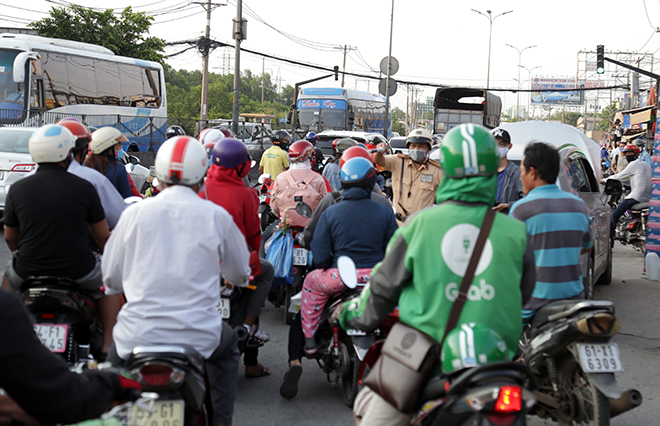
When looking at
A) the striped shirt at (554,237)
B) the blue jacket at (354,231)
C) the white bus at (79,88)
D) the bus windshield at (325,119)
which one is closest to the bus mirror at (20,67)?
the white bus at (79,88)

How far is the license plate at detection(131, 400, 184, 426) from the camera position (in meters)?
2.60

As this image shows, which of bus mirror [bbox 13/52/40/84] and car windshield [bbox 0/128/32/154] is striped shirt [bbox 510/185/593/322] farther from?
bus mirror [bbox 13/52/40/84]

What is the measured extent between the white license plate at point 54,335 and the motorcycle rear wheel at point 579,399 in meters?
2.91

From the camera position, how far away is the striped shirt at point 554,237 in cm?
377

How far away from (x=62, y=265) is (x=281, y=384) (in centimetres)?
193

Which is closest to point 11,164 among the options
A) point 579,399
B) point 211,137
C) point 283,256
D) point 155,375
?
point 211,137

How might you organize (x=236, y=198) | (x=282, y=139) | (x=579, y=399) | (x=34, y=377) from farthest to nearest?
(x=282, y=139) < (x=236, y=198) < (x=579, y=399) < (x=34, y=377)

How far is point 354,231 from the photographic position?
171 inches

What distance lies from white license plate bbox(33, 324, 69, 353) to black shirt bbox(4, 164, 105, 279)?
0.31 m

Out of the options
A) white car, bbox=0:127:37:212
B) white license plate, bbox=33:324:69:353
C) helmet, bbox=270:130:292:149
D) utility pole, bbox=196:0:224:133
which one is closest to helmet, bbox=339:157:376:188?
white license plate, bbox=33:324:69:353

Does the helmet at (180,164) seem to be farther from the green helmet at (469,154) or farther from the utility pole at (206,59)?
the utility pole at (206,59)

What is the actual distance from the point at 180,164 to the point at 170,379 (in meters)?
0.95

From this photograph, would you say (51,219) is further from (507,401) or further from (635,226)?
(635,226)

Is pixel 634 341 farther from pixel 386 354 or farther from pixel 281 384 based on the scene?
pixel 386 354
